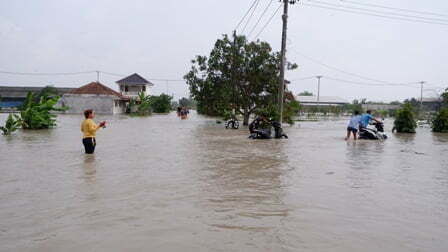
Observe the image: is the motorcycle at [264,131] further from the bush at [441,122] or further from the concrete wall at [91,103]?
the concrete wall at [91,103]

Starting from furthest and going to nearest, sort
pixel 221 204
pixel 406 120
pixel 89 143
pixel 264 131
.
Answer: pixel 406 120 → pixel 264 131 → pixel 89 143 → pixel 221 204

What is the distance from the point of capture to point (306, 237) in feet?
15.4

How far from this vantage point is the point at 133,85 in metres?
67.5

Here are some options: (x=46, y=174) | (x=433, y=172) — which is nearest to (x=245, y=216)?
Result: (x=46, y=174)

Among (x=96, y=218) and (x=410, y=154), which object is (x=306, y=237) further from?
(x=410, y=154)

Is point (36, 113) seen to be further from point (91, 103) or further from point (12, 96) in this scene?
point (12, 96)

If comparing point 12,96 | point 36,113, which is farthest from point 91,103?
point 36,113

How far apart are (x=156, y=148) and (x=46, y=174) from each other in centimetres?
562

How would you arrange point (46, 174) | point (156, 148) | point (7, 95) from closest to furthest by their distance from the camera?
point (46, 174)
point (156, 148)
point (7, 95)

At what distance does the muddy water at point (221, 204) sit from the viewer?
4562 mm

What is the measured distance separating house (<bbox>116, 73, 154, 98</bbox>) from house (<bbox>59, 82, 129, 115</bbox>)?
35.3 feet

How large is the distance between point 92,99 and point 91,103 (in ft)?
2.02

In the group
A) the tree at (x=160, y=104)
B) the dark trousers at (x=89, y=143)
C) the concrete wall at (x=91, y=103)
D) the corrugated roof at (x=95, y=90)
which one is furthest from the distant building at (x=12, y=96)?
Answer: the dark trousers at (x=89, y=143)

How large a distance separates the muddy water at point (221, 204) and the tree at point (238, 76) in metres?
18.6
